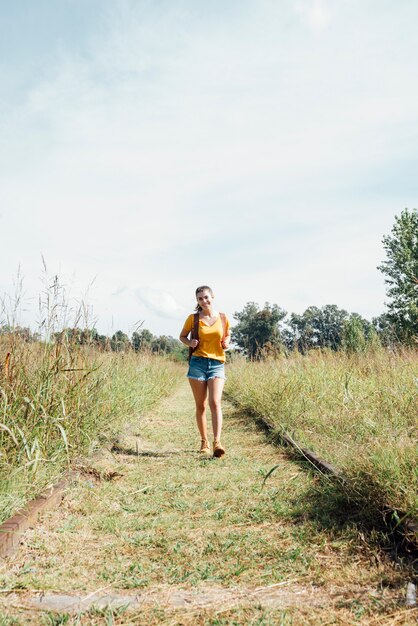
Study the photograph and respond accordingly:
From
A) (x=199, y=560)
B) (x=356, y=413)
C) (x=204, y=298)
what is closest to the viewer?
(x=199, y=560)

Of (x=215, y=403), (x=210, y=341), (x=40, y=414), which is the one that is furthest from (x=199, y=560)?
(x=210, y=341)

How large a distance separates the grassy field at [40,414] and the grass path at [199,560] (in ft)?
0.91

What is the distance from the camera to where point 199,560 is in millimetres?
2791

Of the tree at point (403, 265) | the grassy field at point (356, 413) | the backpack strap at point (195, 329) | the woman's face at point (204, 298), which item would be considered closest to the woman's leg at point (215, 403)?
the backpack strap at point (195, 329)

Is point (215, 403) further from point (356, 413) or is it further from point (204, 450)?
point (356, 413)

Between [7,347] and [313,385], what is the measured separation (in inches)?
195

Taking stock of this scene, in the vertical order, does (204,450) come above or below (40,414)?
below

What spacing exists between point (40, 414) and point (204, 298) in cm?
250

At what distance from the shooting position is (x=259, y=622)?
6.84 feet

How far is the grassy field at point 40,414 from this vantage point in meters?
3.44

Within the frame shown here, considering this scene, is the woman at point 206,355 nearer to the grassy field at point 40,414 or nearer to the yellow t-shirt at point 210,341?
the yellow t-shirt at point 210,341

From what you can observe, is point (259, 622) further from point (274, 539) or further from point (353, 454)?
point (353, 454)

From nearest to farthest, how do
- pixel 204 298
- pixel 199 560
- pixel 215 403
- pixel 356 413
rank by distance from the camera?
pixel 199 560
pixel 356 413
pixel 215 403
pixel 204 298

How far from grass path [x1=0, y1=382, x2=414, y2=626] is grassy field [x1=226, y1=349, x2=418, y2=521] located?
34 centimetres
